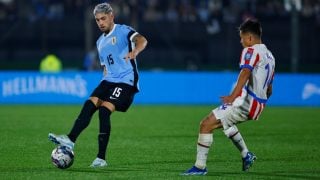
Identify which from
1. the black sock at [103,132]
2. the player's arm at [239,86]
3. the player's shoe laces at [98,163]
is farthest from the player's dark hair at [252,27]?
the player's shoe laces at [98,163]

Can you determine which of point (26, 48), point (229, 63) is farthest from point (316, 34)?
point (26, 48)

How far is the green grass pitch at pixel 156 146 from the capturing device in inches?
429

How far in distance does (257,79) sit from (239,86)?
1.75ft

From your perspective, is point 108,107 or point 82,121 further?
point 108,107

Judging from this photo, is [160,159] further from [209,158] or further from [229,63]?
[229,63]

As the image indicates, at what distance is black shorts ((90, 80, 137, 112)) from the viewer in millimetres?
11812

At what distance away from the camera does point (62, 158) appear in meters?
11.0

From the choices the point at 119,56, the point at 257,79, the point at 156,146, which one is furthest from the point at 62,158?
the point at 156,146

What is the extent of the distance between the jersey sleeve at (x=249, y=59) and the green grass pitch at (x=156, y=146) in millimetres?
1359

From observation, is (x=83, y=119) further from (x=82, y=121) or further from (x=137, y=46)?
A: (x=137, y=46)

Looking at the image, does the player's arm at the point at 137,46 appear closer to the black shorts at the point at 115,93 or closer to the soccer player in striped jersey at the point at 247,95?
the black shorts at the point at 115,93

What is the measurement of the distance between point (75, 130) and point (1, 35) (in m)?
19.6

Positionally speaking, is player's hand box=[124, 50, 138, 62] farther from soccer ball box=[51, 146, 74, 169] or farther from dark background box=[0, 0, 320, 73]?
dark background box=[0, 0, 320, 73]

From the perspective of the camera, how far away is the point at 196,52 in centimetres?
3136
